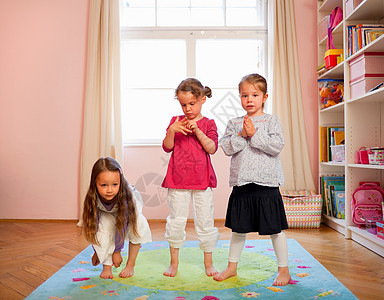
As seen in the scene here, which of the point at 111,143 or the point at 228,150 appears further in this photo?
the point at 111,143

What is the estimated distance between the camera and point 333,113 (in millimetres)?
3170

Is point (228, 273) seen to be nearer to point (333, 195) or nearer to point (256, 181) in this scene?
point (256, 181)

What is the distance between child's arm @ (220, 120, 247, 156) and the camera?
1.67 meters

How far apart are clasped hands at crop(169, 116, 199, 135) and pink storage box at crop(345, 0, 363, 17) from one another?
1583 millimetres

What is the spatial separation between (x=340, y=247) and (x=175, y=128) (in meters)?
1.34

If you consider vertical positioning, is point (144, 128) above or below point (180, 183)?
above

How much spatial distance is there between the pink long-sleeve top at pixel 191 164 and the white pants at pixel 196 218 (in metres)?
0.05

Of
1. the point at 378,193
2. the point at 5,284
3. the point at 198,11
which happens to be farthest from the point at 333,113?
the point at 5,284

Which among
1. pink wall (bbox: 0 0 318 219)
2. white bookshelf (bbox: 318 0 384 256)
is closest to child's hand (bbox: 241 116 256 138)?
white bookshelf (bbox: 318 0 384 256)

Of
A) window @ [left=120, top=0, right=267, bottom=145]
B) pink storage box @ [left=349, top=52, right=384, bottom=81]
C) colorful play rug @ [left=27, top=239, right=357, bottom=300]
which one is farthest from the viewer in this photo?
window @ [left=120, top=0, right=267, bottom=145]

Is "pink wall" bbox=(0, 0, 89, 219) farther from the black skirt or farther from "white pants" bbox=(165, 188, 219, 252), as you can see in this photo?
the black skirt

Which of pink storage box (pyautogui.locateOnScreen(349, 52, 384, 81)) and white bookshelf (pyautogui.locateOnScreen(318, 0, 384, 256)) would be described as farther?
white bookshelf (pyautogui.locateOnScreen(318, 0, 384, 256))

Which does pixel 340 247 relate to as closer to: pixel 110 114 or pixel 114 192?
pixel 114 192

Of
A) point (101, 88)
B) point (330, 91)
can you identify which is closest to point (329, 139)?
point (330, 91)
